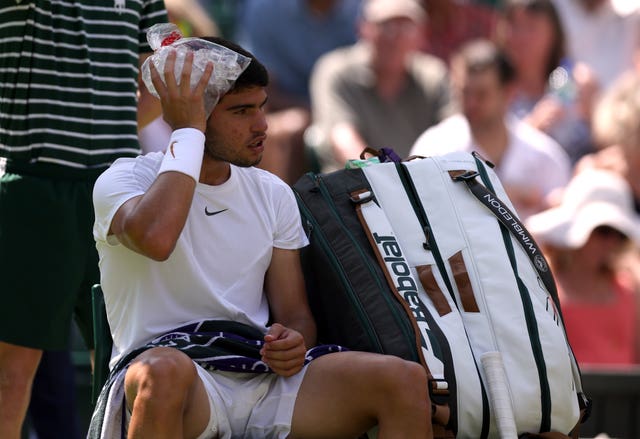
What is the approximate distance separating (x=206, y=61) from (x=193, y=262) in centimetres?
56

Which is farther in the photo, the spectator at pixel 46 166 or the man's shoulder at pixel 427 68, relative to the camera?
the man's shoulder at pixel 427 68

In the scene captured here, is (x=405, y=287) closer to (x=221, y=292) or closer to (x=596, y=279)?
(x=221, y=292)

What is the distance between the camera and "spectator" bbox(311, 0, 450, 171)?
713 centimetres

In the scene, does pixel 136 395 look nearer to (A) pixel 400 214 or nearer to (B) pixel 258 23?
(A) pixel 400 214

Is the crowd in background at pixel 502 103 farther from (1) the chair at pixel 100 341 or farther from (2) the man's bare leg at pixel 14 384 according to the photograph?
(1) the chair at pixel 100 341

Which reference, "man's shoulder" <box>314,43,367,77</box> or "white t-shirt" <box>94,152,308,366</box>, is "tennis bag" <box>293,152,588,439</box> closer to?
"white t-shirt" <box>94,152,308,366</box>

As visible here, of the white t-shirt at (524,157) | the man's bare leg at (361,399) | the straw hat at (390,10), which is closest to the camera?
the man's bare leg at (361,399)

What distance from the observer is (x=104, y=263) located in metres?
3.56

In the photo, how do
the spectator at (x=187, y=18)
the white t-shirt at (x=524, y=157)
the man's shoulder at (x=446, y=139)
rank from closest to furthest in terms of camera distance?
1. the man's shoulder at (x=446, y=139)
2. the spectator at (x=187, y=18)
3. the white t-shirt at (x=524, y=157)

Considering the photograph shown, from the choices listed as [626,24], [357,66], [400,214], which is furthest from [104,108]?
[626,24]

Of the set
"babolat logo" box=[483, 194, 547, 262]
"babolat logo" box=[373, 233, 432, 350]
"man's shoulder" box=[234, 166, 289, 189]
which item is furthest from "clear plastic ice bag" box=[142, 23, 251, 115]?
"babolat logo" box=[483, 194, 547, 262]

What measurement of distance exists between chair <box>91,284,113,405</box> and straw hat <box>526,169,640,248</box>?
283 centimetres

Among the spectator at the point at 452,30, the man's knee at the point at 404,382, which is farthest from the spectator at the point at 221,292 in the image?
the spectator at the point at 452,30

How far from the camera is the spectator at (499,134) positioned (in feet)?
21.5
